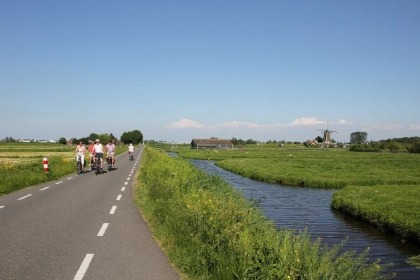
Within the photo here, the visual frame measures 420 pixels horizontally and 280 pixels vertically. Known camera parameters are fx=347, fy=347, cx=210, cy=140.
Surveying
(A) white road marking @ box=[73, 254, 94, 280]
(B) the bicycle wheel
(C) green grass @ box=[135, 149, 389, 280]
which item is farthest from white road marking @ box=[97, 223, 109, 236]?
(B) the bicycle wheel

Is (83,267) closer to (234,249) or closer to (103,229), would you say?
(234,249)

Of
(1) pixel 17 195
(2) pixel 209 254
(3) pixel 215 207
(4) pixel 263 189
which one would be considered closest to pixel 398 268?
(3) pixel 215 207

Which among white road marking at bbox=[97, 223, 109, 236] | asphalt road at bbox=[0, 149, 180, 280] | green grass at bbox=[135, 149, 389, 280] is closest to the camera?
green grass at bbox=[135, 149, 389, 280]

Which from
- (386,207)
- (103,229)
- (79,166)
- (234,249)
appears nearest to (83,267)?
(234,249)

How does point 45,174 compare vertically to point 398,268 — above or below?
above

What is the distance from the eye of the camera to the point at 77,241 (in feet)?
25.8

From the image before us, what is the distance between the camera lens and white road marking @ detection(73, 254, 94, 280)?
5742 millimetres

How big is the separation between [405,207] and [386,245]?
4673 mm

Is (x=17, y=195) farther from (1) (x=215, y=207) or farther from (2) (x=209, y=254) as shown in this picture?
(2) (x=209, y=254)

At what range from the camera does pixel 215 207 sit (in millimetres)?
8422

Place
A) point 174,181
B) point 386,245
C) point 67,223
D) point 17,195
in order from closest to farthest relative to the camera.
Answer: point 67,223, point 386,245, point 174,181, point 17,195

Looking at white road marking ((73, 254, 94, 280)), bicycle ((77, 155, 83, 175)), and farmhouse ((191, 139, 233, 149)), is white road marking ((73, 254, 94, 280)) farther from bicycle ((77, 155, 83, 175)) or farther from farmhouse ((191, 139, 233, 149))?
farmhouse ((191, 139, 233, 149))

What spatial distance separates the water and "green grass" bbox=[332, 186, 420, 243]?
47 cm

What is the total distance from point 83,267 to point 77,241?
1822mm
